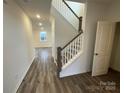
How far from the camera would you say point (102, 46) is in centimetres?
386

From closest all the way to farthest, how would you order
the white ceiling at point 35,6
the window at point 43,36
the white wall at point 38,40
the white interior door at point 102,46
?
the white ceiling at point 35,6
the white interior door at point 102,46
the white wall at point 38,40
the window at point 43,36

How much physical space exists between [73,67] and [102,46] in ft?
4.50

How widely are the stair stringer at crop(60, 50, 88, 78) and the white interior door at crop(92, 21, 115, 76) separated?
0.55 metres

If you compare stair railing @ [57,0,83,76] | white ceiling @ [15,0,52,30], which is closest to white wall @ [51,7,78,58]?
white ceiling @ [15,0,52,30]

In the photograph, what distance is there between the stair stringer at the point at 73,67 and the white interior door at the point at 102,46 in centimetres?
55

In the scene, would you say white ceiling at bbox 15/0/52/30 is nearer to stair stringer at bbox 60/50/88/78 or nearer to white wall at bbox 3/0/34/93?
white wall at bbox 3/0/34/93

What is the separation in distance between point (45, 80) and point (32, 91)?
0.77m

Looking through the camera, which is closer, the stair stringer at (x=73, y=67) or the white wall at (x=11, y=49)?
the white wall at (x=11, y=49)

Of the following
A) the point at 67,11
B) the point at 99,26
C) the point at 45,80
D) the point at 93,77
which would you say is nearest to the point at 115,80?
the point at 93,77

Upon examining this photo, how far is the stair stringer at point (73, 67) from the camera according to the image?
12.9 ft

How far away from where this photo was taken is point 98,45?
3.79 m

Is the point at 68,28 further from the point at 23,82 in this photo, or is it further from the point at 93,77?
the point at 23,82

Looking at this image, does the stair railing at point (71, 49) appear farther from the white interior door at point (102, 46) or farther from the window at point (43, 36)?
the window at point (43, 36)

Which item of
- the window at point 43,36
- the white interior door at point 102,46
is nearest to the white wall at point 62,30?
the white interior door at point 102,46
